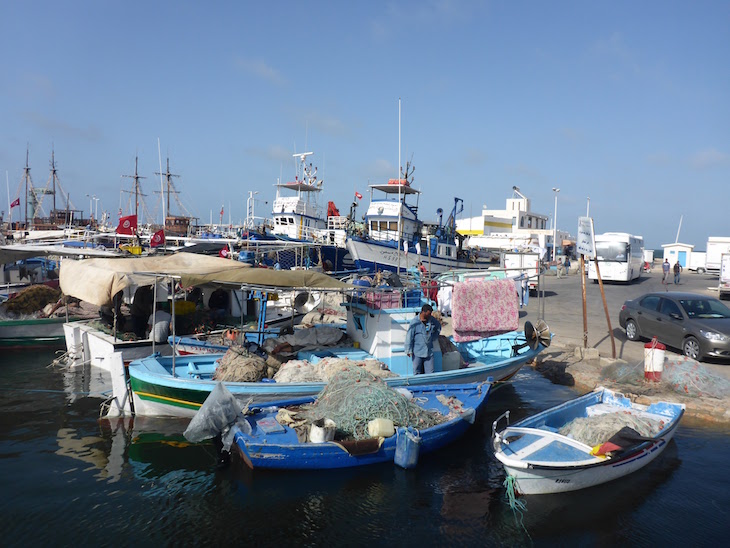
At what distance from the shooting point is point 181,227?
6406 centimetres

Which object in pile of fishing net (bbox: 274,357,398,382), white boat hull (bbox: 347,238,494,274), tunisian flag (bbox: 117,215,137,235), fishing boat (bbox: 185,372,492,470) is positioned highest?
tunisian flag (bbox: 117,215,137,235)

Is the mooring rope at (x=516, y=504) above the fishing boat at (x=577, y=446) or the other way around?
the other way around

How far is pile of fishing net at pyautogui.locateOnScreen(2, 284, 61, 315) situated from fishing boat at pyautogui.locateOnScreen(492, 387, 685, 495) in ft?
54.1

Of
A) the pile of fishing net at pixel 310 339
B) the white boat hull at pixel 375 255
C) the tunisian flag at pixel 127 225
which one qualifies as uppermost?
the tunisian flag at pixel 127 225

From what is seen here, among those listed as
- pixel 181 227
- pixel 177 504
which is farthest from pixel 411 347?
pixel 181 227

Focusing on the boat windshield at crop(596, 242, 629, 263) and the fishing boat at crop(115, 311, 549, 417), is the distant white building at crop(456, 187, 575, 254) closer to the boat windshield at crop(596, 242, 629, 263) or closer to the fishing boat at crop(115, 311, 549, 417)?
the boat windshield at crop(596, 242, 629, 263)

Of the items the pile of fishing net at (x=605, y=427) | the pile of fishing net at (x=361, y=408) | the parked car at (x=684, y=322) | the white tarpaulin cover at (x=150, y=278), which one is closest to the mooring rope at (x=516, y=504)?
the pile of fishing net at (x=605, y=427)

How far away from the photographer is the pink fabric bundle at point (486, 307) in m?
11.9

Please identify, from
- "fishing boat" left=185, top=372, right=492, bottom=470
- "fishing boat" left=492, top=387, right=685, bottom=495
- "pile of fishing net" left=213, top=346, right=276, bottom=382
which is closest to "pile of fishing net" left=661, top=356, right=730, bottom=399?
"fishing boat" left=492, top=387, right=685, bottom=495

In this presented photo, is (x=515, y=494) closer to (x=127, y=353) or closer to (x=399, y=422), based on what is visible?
(x=399, y=422)

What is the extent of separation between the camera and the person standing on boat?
10125mm

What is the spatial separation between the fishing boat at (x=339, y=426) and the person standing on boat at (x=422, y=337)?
129 centimetres

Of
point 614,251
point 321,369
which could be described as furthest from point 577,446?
point 614,251

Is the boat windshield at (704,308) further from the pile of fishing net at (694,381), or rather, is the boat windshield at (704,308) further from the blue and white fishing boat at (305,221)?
the blue and white fishing boat at (305,221)
